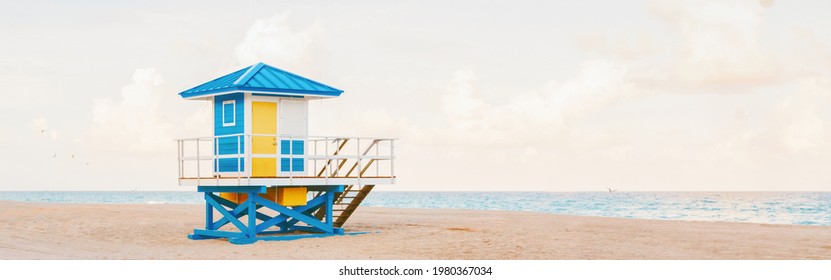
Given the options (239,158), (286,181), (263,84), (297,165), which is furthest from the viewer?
(297,165)

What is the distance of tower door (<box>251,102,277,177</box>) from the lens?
20.7 meters

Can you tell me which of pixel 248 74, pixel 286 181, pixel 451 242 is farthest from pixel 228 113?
pixel 451 242

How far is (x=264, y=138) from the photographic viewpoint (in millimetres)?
20828

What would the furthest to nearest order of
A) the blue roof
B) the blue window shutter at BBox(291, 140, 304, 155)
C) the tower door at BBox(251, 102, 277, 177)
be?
the blue window shutter at BBox(291, 140, 304, 155)
the tower door at BBox(251, 102, 277, 177)
the blue roof

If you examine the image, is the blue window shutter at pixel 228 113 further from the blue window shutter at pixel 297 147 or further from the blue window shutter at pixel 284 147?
the blue window shutter at pixel 297 147

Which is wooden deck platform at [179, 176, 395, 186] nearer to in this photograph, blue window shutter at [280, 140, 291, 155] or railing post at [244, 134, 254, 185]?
railing post at [244, 134, 254, 185]

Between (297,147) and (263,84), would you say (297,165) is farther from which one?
(263,84)

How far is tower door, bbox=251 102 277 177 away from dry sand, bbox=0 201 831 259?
61.5 inches

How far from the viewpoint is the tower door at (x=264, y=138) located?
20.7m

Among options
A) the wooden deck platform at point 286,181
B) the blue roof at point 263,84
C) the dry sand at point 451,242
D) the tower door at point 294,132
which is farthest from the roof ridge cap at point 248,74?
the dry sand at point 451,242

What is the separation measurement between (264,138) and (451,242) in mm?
4538

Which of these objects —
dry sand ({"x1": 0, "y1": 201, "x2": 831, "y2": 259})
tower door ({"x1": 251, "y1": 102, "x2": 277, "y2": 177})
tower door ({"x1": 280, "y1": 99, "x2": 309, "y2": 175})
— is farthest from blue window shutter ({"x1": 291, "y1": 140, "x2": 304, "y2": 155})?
dry sand ({"x1": 0, "y1": 201, "x2": 831, "y2": 259})

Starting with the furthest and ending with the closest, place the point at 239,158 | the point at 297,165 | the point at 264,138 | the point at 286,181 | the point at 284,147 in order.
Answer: the point at 297,165 → the point at 284,147 → the point at 264,138 → the point at 286,181 → the point at 239,158

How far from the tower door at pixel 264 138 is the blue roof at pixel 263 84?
468 millimetres
